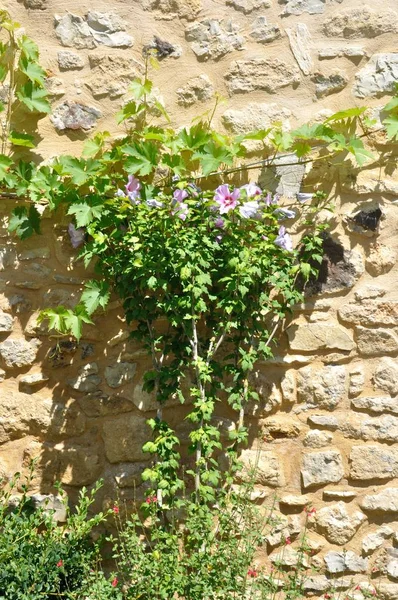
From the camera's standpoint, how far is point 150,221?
2.82 meters

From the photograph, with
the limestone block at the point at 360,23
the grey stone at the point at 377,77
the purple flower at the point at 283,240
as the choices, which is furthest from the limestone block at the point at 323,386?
the limestone block at the point at 360,23

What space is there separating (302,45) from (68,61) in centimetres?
109

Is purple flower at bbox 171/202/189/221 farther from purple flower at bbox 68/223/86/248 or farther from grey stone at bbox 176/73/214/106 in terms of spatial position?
grey stone at bbox 176/73/214/106

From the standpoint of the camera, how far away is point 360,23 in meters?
3.13

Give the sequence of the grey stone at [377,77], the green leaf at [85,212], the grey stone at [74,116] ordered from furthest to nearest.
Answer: the grey stone at [74,116]
the grey stone at [377,77]
the green leaf at [85,212]

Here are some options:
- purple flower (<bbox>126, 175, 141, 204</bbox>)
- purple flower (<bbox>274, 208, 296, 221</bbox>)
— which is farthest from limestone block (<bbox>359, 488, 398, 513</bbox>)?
purple flower (<bbox>126, 175, 141, 204</bbox>)

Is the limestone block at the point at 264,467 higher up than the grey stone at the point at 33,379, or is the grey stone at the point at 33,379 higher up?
the grey stone at the point at 33,379

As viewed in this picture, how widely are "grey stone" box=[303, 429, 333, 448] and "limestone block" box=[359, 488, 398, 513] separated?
298mm

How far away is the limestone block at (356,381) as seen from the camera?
3.03m

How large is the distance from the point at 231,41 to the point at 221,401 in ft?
5.48

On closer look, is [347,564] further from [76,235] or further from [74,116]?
[74,116]

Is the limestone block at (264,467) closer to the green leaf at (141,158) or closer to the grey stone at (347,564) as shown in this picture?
the grey stone at (347,564)

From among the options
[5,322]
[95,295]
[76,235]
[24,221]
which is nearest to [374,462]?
[95,295]

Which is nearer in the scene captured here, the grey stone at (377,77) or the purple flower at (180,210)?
the purple flower at (180,210)
